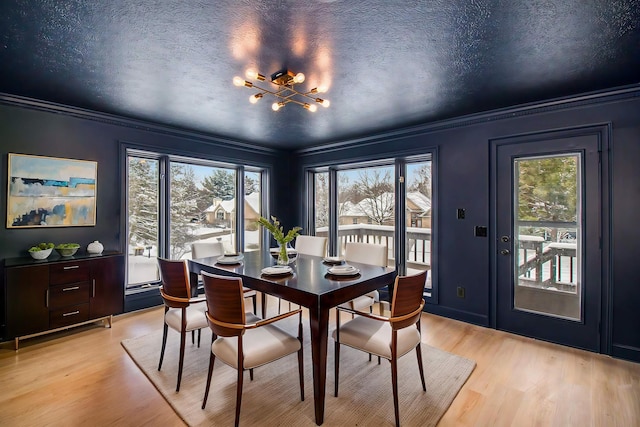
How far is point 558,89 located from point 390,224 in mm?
2488

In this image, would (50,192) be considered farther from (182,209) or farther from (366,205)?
(366,205)

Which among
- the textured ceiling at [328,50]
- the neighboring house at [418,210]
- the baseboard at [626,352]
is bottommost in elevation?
the baseboard at [626,352]

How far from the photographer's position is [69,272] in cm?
306

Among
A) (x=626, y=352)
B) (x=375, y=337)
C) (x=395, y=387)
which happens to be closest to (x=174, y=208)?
(x=375, y=337)

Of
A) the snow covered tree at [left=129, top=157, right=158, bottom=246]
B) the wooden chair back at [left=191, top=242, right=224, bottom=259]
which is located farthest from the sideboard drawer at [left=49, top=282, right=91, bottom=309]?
the wooden chair back at [left=191, top=242, right=224, bottom=259]

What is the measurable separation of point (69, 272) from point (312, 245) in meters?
2.58

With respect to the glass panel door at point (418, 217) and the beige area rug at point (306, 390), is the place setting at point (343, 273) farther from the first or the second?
the glass panel door at point (418, 217)

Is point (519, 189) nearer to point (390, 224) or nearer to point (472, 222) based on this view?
point (472, 222)

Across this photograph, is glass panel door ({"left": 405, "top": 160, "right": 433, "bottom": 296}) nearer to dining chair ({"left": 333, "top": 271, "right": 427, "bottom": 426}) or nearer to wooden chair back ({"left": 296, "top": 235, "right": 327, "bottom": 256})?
wooden chair back ({"left": 296, "top": 235, "right": 327, "bottom": 256})

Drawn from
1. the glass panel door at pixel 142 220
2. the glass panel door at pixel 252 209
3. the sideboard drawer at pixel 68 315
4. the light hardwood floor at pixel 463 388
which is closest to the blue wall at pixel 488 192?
the light hardwood floor at pixel 463 388

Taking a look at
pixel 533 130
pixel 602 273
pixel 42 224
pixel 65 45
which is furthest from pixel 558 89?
pixel 42 224

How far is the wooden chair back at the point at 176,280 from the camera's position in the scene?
2283mm

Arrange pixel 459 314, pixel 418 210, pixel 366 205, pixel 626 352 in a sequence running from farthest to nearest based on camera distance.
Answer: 1. pixel 366 205
2. pixel 418 210
3. pixel 459 314
4. pixel 626 352

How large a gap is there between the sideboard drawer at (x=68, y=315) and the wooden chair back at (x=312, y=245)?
94.8 inches
